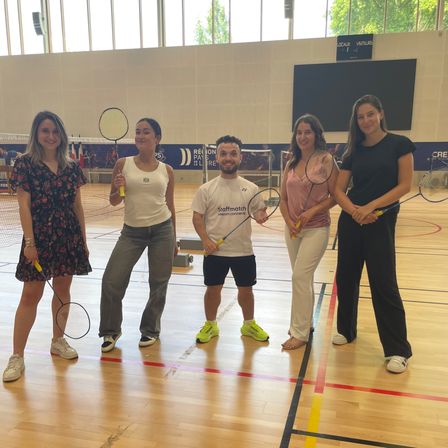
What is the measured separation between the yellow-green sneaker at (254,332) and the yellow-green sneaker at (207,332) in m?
0.26

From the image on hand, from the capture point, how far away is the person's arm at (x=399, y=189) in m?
3.16

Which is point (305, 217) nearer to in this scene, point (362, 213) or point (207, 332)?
point (362, 213)

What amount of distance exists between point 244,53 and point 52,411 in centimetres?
1857

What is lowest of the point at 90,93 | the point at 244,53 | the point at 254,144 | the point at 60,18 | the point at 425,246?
the point at 425,246

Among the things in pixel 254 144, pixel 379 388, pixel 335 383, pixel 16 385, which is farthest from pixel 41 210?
pixel 254 144

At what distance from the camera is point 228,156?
11.7 feet

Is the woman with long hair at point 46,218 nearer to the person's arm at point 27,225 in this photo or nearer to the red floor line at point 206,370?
the person's arm at point 27,225

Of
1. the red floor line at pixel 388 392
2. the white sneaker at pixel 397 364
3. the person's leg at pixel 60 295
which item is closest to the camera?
the red floor line at pixel 388 392

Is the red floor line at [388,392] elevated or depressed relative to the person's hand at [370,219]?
depressed

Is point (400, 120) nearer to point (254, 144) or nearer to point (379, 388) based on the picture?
point (254, 144)

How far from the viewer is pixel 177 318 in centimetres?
446

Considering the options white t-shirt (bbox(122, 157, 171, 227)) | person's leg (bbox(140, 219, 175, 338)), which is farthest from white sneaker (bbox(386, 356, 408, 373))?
white t-shirt (bbox(122, 157, 171, 227))

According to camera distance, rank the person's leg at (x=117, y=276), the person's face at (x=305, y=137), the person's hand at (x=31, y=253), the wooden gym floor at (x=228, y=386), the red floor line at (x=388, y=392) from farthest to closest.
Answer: the person's leg at (x=117, y=276) < the person's face at (x=305, y=137) < the person's hand at (x=31, y=253) < the red floor line at (x=388, y=392) < the wooden gym floor at (x=228, y=386)

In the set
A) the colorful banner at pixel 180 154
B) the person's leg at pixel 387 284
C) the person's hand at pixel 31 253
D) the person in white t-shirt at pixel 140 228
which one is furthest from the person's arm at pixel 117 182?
the colorful banner at pixel 180 154
